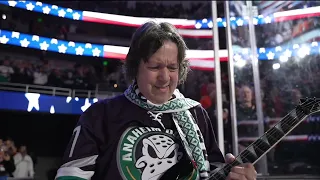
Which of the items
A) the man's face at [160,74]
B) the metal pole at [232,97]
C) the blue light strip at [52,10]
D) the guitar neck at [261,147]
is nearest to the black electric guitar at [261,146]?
the guitar neck at [261,147]

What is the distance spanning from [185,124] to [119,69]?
39cm

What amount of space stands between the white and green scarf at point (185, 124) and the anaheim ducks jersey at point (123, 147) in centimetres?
2

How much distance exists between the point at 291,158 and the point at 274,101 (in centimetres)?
43

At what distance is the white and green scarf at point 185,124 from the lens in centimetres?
95

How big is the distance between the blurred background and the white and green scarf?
244 mm

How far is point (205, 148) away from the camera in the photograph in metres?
1.01

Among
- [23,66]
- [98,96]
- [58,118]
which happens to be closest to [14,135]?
[58,118]

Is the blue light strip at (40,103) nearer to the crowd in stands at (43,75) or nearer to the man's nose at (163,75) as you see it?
the crowd in stands at (43,75)

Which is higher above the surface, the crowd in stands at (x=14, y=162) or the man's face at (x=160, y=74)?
the man's face at (x=160, y=74)

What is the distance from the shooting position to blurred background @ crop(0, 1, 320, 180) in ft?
7.25

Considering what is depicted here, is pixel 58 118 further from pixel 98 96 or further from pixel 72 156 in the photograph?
pixel 72 156

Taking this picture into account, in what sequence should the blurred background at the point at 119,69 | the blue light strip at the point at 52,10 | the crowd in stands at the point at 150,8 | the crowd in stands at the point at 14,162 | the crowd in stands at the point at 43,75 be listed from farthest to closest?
the crowd in stands at the point at 150,8, the blue light strip at the point at 52,10, the crowd in stands at the point at 43,75, the crowd in stands at the point at 14,162, the blurred background at the point at 119,69

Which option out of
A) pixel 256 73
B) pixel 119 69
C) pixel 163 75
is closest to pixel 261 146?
pixel 163 75

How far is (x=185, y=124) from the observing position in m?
0.97
